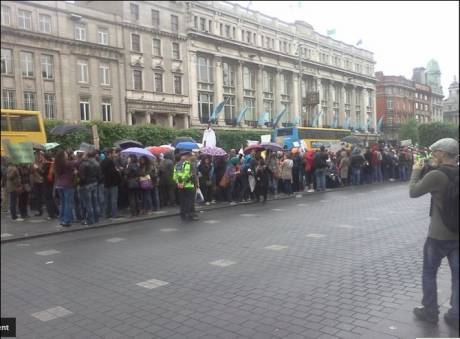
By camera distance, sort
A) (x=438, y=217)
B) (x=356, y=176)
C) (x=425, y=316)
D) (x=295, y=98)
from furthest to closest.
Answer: (x=295, y=98)
(x=356, y=176)
(x=425, y=316)
(x=438, y=217)

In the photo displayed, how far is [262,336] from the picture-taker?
13.9 ft

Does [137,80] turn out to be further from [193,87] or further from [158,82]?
[193,87]

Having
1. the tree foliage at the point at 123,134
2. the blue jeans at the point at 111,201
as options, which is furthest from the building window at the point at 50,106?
the blue jeans at the point at 111,201

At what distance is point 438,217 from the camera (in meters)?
3.36

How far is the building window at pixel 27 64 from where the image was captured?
3972 centimetres

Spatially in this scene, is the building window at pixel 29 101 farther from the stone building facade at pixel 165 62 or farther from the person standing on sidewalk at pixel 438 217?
the person standing on sidewalk at pixel 438 217

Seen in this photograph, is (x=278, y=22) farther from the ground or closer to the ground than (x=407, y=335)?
farther from the ground

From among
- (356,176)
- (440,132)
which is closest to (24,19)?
(356,176)

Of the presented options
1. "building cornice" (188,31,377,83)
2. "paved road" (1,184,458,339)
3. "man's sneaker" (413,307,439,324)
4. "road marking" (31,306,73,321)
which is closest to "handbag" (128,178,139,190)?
"paved road" (1,184,458,339)

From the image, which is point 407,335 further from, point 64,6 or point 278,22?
point 278,22

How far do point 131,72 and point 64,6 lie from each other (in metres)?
8.82

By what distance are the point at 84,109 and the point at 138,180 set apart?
33770mm

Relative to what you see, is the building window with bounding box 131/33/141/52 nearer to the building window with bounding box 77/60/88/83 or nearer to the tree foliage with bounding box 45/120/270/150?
the building window with bounding box 77/60/88/83

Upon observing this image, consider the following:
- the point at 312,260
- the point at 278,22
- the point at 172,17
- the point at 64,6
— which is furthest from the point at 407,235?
the point at 278,22
